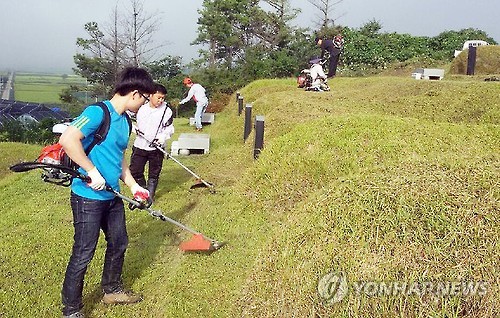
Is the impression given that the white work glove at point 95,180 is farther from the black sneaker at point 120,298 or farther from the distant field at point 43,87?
the distant field at point 43,87

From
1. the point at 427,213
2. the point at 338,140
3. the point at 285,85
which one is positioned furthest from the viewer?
the point at 285,85

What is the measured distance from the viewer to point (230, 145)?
11.0 m

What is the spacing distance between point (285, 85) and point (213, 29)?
18.7 metres

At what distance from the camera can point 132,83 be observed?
3.54 metres

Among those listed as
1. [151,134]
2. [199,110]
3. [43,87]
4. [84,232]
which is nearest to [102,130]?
[84,232]

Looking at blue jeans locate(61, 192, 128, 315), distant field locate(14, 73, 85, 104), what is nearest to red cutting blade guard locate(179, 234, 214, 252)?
blue jeans locate(61, 192, 128, 315)

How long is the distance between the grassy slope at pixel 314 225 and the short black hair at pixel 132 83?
156cm

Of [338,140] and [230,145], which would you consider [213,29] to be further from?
[338,140]

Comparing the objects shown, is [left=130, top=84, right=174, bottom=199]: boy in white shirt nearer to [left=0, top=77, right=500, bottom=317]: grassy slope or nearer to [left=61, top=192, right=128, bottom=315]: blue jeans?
[left=0, top=77, right=500, bottom=317]: grassy slope

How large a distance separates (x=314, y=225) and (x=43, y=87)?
47.9 metres

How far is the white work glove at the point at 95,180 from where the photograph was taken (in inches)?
128

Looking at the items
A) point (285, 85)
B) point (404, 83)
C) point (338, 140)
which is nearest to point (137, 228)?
point (338, 140)

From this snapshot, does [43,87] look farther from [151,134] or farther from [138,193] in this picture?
[138,193]

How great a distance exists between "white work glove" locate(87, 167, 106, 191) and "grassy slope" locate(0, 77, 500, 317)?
123 centimetres
